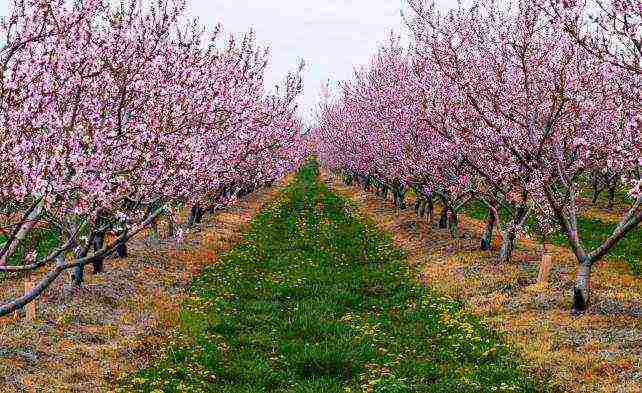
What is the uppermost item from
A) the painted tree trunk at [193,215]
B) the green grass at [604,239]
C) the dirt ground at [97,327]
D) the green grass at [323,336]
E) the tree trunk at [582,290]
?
the green grass at [604,239]

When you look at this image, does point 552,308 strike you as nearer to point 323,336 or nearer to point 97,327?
point 323,336

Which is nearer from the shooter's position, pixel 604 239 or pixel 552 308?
pixel 552 308

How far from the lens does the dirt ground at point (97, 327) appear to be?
11273mm

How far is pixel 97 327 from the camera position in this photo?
14.1 meters

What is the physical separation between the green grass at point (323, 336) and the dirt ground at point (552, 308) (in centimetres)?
59

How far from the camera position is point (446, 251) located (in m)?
23.7

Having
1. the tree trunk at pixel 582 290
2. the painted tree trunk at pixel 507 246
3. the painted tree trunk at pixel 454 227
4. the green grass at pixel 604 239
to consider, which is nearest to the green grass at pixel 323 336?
the tree trunk at pixel 582 290

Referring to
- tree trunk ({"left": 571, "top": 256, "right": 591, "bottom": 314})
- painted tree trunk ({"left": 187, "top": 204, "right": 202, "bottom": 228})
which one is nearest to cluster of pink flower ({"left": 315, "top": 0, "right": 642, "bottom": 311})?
tree trunk ({"left": 571, "top": 256, "right": 591, "bottom": 314})

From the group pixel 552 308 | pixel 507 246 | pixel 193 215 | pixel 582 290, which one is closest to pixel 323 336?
pixel 552 308

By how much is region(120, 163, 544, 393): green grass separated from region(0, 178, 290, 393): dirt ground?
1.75 feet

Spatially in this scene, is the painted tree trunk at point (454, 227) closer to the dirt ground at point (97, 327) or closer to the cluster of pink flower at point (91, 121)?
the dirt ground at point (97, 327)

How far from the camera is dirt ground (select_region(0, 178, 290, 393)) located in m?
11.3

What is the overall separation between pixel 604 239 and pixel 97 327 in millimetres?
20392

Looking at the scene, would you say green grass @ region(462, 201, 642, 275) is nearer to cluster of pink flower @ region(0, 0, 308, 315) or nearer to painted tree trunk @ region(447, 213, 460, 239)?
painted tree trunk @ region(447, 213, 460, 239)
